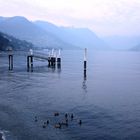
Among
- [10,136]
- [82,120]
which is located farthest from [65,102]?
[10,136]

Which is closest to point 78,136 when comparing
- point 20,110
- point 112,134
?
point 112,134

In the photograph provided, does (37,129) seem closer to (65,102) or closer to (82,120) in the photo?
(82,120)


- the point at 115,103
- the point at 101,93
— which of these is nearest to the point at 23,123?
the point at 115,103

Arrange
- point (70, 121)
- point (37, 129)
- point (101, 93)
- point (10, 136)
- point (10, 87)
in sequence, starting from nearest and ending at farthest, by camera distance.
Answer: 1. point (10, 136)
2. point (37, 129)
3. point (70, 121)
4. point (101, 93)
5. point (10, 87)

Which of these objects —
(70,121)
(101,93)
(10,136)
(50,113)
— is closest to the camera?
(10,136)

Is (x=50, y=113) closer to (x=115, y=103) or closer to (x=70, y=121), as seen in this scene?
(x=70, y=121)

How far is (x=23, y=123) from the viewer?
125 feet

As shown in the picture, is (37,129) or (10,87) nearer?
(37,129)

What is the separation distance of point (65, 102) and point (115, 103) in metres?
8.37

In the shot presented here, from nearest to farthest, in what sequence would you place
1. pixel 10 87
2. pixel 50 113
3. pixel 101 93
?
1. pixel 50 113
2. pixel 101 93
3. pixel 10 87

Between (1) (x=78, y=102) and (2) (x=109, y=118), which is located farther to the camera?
(1) (x=78, y=102)

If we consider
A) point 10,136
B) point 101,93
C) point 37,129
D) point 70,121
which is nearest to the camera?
point 10,136

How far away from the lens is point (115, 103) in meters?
50.9

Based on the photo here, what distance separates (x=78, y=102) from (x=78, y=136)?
56.2 ft
